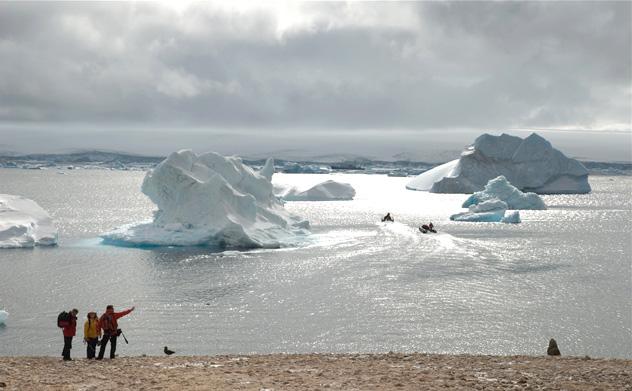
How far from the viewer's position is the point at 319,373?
1062cm

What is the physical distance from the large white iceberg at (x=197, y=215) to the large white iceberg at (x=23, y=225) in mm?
3131

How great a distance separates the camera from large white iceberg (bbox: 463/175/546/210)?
58.6m

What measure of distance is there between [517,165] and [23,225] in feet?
201

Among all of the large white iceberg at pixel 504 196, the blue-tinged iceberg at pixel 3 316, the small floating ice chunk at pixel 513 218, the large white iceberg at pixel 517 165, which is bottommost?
the blue-tinged iceberg at pixel 3 316

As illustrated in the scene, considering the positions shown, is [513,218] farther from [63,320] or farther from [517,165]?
[63,320]

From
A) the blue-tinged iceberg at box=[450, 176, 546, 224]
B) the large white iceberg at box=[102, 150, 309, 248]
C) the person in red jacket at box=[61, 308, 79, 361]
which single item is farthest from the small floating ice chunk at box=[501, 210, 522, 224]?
the person in red jacket at box=[61, 308, 79, 361]

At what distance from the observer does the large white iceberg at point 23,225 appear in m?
31.7

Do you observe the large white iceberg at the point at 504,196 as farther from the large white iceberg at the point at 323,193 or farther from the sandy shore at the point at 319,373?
the sandy shore at the point at 319,373

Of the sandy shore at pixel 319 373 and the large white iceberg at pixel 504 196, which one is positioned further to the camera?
the large white iceberg at pixel 504 196

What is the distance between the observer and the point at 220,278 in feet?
83.1

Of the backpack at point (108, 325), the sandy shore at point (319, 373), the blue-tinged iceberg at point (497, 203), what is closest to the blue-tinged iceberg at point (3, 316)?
the sandy shore at point (319, 373)

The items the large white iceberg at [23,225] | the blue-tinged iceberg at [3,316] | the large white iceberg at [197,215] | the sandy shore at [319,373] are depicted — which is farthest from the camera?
the large white iceberg at [197,215]

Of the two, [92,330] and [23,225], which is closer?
[92,330]

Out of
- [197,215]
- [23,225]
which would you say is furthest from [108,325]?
[23,225]
